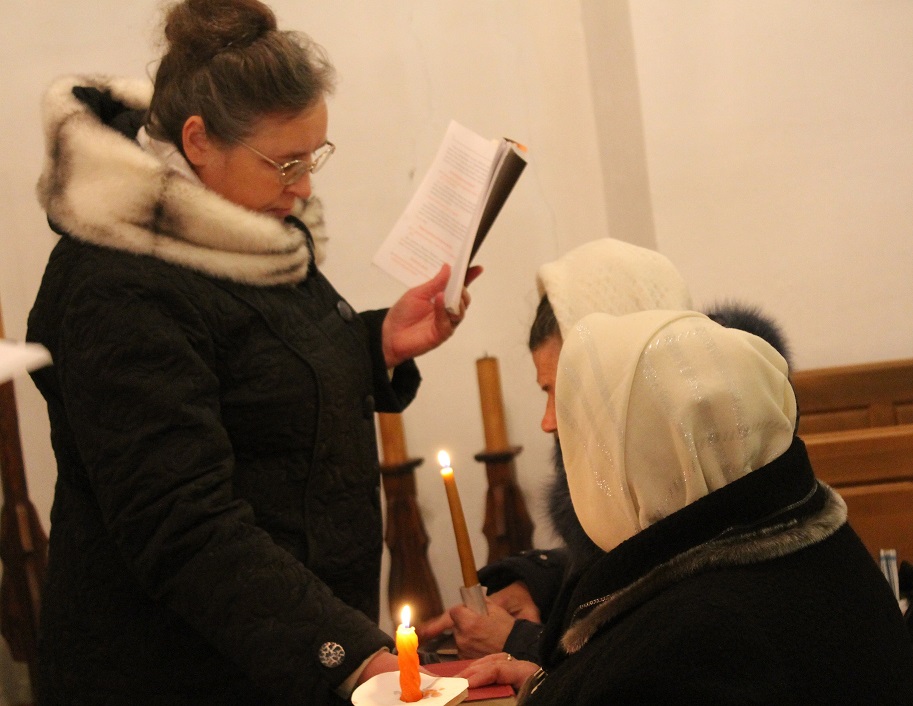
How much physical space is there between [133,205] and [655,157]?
2097 millimetres

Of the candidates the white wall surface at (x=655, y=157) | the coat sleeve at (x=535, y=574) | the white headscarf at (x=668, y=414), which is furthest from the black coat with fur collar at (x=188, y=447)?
the white wall surface at (x=655, y=157)

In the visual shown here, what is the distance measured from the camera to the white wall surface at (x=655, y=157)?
3.14 meters

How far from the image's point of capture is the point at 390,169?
3.24 metres

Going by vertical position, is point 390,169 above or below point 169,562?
above

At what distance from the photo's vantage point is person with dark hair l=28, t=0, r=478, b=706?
1.39 metres

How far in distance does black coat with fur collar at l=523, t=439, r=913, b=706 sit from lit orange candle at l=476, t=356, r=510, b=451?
196 centimetres

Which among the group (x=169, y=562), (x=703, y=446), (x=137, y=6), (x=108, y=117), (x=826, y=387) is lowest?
(x=826, y=387)

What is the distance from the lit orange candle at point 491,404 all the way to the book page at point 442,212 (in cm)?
107

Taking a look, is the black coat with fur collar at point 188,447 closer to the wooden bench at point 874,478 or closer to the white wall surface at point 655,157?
the wooden bench at point 874,478

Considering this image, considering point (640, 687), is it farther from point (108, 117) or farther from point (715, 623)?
point (108, 117)

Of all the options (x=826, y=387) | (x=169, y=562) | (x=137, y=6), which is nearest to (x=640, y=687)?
(x=169, y=562)

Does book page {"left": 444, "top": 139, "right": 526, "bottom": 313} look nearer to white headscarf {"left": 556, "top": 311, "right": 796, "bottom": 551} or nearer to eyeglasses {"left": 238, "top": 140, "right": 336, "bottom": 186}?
eyeglasses {"left": 238, "top": 140, "right": 336, "bottom": 186}

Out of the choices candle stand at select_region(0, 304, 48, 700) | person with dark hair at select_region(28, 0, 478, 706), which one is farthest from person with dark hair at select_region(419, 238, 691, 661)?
candle stand at select_region(0, 304, 48, 700)

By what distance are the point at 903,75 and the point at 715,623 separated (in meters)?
2.74
